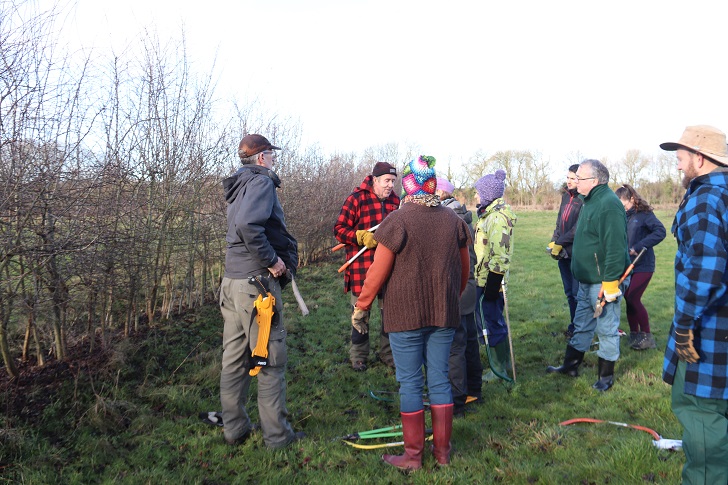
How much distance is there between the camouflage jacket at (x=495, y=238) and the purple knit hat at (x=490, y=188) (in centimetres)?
6

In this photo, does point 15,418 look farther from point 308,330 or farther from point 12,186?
point 308,330

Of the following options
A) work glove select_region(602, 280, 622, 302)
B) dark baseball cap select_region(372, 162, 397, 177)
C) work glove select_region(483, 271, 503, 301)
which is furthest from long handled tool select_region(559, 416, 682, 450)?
dark baseball cap select_region(372, 162, 397, 177)

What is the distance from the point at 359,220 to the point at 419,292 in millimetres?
2354

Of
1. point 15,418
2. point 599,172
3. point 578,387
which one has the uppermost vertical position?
point 599,172

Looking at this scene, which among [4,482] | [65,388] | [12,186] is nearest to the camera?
[4,482]

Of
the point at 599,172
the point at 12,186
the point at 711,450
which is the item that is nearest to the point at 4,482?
the point at 12,186

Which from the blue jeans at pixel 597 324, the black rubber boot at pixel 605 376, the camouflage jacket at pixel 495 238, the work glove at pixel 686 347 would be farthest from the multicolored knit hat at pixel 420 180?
the black rubber boot at pixel 605 376

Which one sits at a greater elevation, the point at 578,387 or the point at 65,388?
the point at 65,388

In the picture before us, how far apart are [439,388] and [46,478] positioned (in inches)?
105

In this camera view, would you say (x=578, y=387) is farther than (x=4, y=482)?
Yes

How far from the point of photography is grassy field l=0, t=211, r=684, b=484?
3320 millimetres

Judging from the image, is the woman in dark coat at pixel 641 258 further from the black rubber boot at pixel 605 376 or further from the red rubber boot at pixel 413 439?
the red rubber boot at pixel 413 439

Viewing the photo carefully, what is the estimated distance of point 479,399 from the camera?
4.64m

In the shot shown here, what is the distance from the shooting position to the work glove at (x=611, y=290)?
4.50 metres
